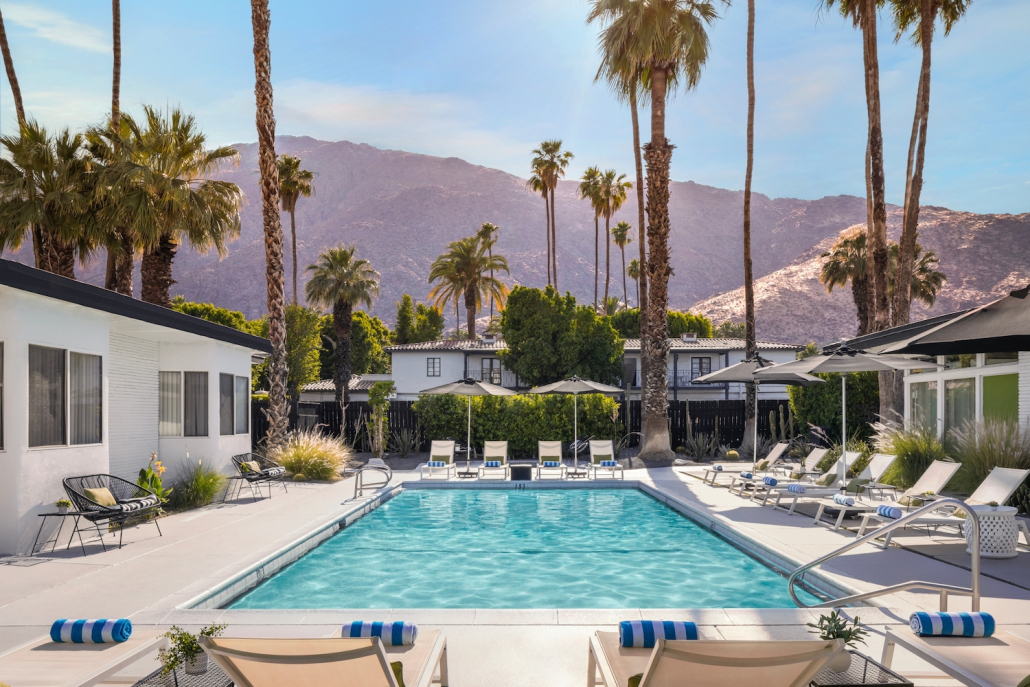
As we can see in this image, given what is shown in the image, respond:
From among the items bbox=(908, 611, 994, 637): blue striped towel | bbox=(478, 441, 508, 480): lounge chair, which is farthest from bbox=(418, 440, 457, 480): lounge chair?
bbox=(908, 611, 994, 637): blue striped towel

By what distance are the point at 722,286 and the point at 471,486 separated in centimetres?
12050

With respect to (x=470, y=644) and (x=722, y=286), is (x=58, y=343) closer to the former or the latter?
(x=470, y=644)

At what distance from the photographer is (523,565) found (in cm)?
915

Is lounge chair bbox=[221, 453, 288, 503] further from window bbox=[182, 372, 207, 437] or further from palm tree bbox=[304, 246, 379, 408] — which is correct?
palm tree bbox=[304, 246, 379, 408]

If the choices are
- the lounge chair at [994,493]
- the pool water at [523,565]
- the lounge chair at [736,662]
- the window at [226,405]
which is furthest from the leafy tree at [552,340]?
the lounge chair at [736,662]

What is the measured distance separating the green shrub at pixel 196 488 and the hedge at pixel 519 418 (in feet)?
28.8

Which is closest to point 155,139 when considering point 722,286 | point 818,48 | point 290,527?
point 290,527

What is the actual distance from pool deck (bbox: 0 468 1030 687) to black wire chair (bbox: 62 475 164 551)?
0.35m

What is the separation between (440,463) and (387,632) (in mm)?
13033

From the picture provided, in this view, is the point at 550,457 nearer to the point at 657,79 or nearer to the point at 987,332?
the point at 657,79

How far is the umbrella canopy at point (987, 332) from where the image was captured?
8.17m

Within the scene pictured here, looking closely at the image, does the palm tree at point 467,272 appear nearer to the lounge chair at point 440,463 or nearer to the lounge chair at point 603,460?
the lounge chair at point 603,460

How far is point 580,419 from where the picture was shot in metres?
21.0

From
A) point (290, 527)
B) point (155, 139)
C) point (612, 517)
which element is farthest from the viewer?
point (155, 139)
